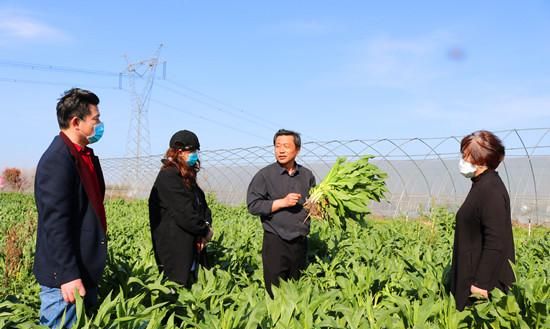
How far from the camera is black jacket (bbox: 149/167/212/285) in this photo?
4395 mm

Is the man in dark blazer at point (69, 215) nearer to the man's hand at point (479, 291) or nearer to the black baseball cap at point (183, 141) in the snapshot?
the black baseball cap at point (183, 141)

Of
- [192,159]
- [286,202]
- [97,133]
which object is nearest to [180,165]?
[192,159]

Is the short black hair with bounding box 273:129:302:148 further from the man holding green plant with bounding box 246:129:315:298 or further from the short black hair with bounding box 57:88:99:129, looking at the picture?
the short black hair with bounding box 57:88:99:129

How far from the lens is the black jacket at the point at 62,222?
120 inches

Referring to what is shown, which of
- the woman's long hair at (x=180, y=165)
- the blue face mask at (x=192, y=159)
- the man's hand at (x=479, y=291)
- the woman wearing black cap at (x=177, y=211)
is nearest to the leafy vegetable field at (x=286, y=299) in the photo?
the man's hand at (x=479, y=291)

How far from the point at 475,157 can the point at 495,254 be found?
65 centimetres

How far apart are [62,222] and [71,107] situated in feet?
2.28

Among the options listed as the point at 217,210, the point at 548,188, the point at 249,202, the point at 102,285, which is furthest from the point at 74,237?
the point at 548,188

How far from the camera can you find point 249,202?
508 centimetres

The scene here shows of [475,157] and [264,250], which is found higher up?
[475,157]

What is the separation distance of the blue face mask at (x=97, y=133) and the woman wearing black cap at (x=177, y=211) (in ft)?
3.55

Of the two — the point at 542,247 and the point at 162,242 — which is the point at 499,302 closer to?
the point at 162,242

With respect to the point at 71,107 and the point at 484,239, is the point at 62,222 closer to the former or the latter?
the point at 71,107

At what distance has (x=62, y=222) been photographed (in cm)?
306
